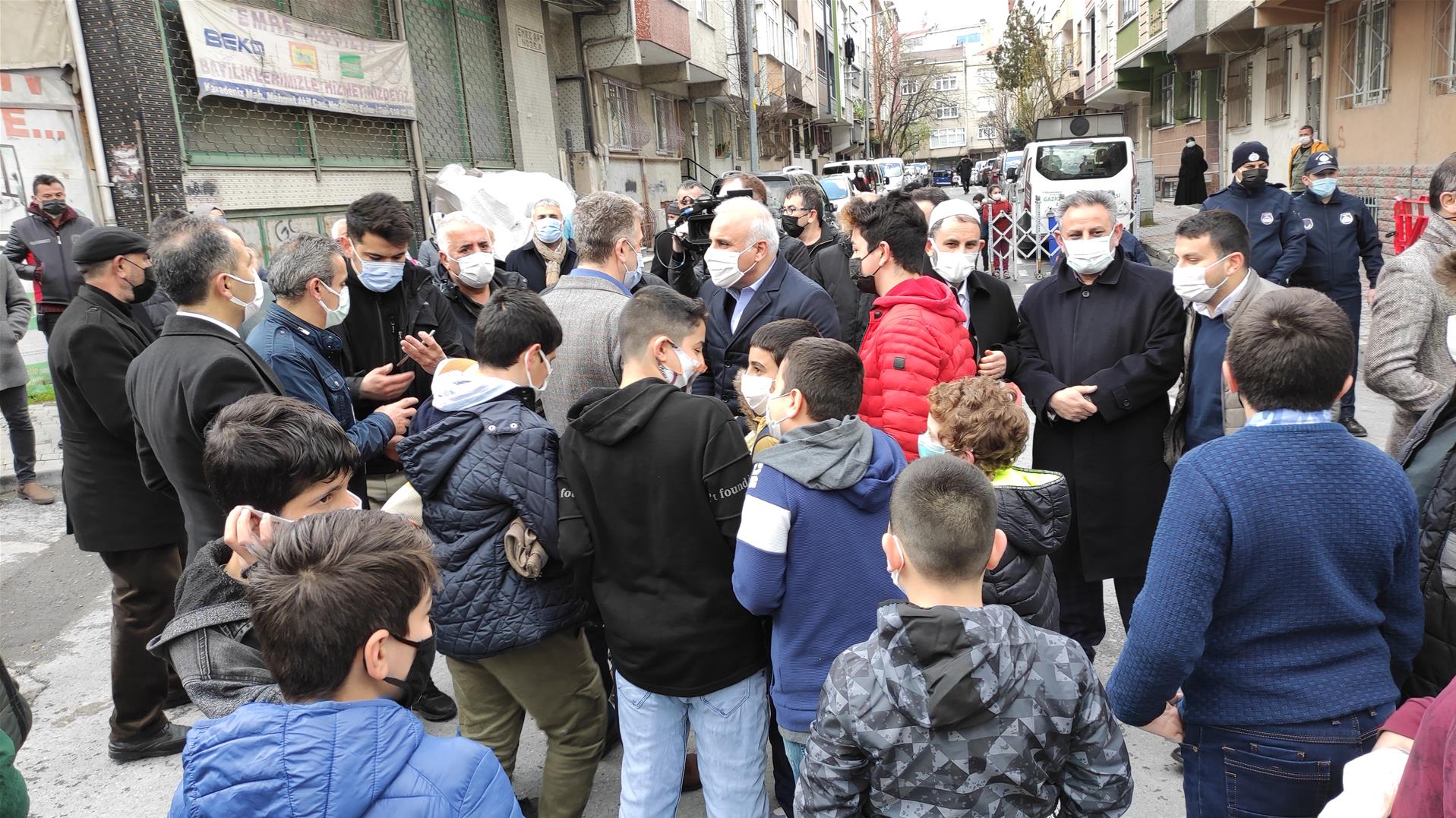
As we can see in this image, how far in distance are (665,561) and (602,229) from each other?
1.80 m

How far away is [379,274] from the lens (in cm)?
400

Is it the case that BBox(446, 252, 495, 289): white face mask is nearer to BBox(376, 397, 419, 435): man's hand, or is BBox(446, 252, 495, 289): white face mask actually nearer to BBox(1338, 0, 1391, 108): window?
BBox(376, 397, 419, 435): man's hand

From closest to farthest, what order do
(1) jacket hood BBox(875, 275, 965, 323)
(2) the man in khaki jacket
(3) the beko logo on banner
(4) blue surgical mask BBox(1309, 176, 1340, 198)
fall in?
(2) the man in khaki jacket → (1) jacket hood BBox(875, 275, 965, 323) → (4) blue surgical mask BBox(1309, 176, 1340, 198) → (3) the beko logo on banner

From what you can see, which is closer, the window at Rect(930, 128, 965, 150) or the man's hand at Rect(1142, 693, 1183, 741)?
the man's hand at Rect(1142, 693, 1183, 741)

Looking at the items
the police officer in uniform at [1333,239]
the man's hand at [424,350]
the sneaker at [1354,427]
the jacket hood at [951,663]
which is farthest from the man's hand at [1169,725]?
the police officer in uniform at [1333,239]

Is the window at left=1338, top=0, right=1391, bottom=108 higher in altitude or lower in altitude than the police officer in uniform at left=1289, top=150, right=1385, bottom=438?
higher

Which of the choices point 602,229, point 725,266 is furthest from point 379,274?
point 725,266

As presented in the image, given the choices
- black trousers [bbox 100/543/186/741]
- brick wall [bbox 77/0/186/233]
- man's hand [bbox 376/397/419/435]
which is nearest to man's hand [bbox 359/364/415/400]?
man's hand [bbox 376/397/419/435]

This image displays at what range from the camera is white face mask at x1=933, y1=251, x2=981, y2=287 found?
4.02 m

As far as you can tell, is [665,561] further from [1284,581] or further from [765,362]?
[1284,581]

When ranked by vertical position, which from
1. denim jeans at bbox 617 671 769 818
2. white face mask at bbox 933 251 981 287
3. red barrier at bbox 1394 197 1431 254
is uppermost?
white face mask at bbox 933 251 981 287

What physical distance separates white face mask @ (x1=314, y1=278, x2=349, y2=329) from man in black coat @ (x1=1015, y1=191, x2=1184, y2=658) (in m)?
2.77

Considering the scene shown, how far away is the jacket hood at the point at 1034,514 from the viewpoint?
7.91ft

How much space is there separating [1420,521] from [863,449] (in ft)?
4.27
